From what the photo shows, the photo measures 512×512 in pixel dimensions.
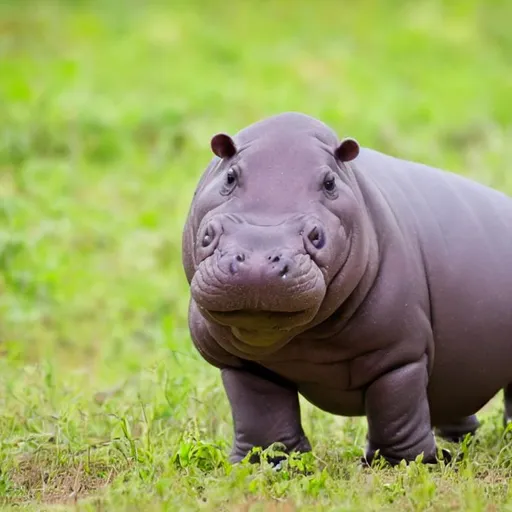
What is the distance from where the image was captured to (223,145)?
447 centimetres

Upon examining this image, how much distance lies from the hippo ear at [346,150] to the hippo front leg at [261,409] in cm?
98

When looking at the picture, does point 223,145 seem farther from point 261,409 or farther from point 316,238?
point 261,409

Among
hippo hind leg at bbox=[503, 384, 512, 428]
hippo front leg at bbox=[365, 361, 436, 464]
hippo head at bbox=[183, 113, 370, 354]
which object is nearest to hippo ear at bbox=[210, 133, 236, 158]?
hippo head at bbox=[183, 113, 370, 354]

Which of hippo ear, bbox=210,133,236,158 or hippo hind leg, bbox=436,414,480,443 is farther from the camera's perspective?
hippo hind leg, bbox=436,414,480,443

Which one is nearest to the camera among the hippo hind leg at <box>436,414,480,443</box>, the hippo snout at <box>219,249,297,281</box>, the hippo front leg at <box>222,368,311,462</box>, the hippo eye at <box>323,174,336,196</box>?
the hippo snout at <box>219,249,297,281</box>

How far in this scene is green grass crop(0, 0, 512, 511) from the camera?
14.8 feet

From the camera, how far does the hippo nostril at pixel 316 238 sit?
413 centimetres

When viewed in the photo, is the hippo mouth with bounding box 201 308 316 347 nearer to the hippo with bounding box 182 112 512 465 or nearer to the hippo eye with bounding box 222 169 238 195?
the hippo with bounding box 182 112 512 465

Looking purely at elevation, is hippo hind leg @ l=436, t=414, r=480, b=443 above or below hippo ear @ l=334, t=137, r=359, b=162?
below

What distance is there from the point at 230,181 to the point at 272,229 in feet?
1.22

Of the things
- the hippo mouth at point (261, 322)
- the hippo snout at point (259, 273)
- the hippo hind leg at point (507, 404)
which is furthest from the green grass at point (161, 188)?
the hippo snout at point (259, 273)

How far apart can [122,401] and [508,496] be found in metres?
2.54

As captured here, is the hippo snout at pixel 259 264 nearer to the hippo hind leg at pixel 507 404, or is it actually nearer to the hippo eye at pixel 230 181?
the hippo eye at pixel 230 181

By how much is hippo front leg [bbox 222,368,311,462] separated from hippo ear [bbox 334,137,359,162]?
38.5 inches
